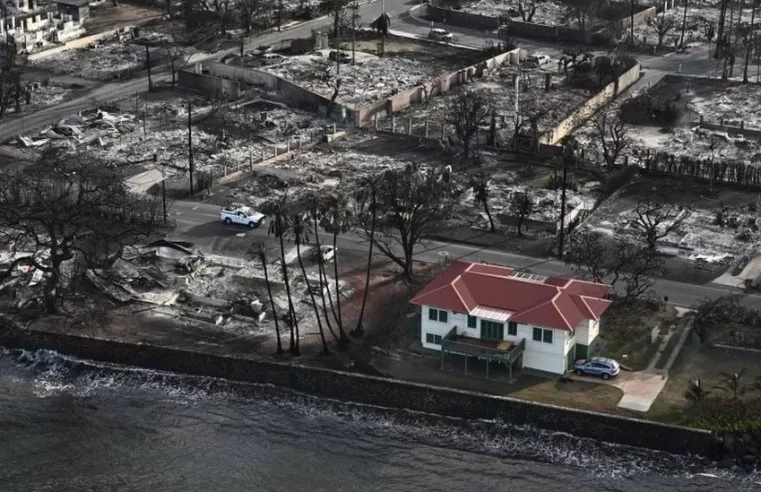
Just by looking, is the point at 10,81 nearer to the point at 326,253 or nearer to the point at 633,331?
the point at 326,253

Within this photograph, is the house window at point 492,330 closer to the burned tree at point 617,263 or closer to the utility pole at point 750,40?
the burned tree at point 617,263

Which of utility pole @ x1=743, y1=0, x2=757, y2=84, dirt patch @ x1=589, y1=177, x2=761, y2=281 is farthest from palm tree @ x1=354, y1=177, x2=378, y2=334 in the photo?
utility pole @ x1=743, y1=0, x2=757, y2=84

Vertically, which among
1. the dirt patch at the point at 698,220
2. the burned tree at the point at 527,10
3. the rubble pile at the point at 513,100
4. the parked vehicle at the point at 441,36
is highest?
the burned tree at the point at 527,10

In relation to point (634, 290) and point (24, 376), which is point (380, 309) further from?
point (24, 376)

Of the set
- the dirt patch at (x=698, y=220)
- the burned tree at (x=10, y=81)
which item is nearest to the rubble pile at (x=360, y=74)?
the burned tree at (x=10, y=81)

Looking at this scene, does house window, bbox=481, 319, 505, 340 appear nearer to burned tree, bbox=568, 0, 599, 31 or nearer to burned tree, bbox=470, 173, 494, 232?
burned tree, bbox=470, 173, 494, 232
